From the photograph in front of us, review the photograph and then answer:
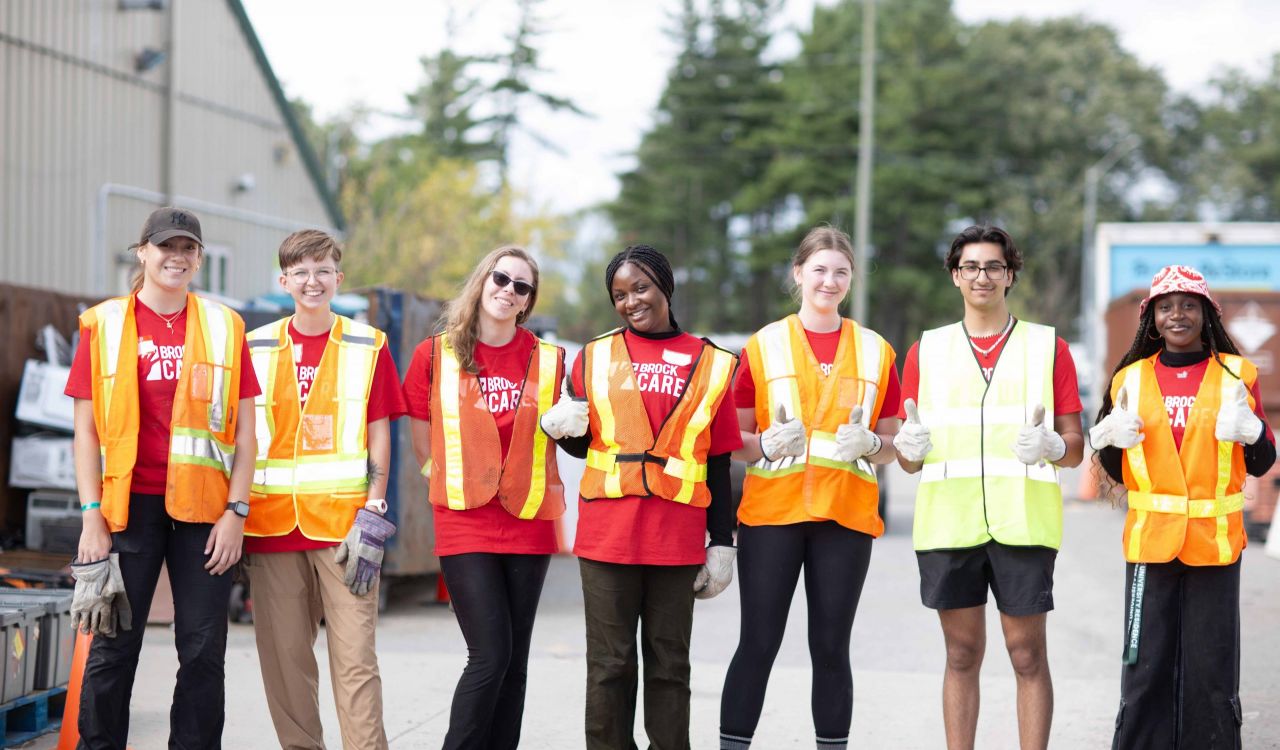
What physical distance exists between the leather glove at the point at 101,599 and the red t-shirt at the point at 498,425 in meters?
1.03

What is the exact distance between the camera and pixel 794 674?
7.51 m

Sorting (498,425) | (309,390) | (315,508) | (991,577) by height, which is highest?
(309,390)

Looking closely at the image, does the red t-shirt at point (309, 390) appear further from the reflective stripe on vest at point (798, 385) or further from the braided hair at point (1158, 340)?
the braided hair at point (1158, 340)

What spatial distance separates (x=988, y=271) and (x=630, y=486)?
1460mm

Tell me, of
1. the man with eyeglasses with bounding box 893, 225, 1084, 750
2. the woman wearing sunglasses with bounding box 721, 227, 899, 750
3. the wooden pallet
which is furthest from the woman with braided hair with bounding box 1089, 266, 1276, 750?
the wooden pallet

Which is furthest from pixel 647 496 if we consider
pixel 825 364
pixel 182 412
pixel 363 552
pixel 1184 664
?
pixel 1184 664

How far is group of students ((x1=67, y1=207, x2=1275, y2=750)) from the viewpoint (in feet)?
14.8

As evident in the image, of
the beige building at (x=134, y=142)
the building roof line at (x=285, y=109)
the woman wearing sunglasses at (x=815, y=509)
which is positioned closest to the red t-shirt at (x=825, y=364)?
the woman wearing sunglasses at (x=815, y=509)

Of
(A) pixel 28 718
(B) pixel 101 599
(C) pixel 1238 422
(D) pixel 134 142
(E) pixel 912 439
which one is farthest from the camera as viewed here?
(D) pixel 134 142

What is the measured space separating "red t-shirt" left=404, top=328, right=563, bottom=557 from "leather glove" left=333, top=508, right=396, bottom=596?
8.2 inches

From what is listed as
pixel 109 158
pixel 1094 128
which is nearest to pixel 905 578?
pixel 109 158

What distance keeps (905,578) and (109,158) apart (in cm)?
1027

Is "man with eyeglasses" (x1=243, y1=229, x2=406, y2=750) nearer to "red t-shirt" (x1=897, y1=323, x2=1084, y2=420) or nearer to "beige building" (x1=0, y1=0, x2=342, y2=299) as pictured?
"red t-shirt" (x1=897, y1=323, x2=1084, y2=420)

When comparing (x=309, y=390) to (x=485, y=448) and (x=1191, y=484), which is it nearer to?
(x=485, y=448)
